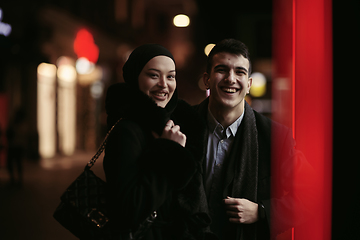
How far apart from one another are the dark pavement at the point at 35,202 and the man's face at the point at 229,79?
12.2 feet

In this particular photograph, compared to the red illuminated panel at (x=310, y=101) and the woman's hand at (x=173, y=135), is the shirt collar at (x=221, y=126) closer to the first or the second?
the red illuminated panel at (x=310, y=101)

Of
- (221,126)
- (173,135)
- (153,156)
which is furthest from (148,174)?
(221,126)

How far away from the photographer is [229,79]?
6.61 ft

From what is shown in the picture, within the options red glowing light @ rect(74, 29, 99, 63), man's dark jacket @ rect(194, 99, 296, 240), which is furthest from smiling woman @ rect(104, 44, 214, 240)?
red glowing light @ rect(74, 29, 99, 63)

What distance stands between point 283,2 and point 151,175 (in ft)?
4.04

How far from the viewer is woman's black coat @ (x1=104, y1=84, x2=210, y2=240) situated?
1580 mm

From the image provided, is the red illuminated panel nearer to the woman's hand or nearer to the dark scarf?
the dark scarf

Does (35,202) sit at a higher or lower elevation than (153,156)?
lower

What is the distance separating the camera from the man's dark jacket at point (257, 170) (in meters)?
1.97

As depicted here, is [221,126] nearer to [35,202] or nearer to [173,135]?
[173,135]

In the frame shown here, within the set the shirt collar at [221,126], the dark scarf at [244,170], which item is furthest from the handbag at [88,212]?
the shirt collar at [221,126]

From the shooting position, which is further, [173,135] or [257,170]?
[257,170]

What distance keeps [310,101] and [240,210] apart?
0.72 meters

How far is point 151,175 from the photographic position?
1618 mm
